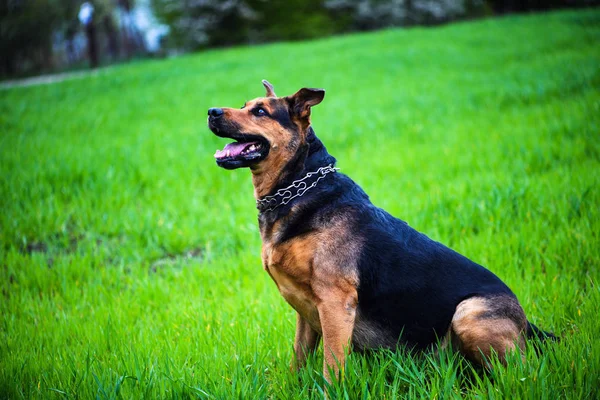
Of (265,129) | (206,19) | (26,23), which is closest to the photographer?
(265,129)

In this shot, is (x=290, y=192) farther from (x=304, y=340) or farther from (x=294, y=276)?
(x=304, y=340)

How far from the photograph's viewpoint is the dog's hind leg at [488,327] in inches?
112

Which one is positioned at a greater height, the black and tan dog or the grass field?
the black and tan dog

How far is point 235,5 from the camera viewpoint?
35.7 metres

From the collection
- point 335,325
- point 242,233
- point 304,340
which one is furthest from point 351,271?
point 242,233

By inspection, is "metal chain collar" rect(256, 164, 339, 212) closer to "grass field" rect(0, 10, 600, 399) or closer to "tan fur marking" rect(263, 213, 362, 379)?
"tan fur marking" rect(263, 213, 362, 379)

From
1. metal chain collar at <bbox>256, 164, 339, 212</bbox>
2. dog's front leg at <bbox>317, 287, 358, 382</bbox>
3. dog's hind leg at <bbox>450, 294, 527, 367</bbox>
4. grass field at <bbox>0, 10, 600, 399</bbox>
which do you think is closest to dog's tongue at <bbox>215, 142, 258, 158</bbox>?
metal chain collar at <bbox>256, 164, 339, 212</bbox>

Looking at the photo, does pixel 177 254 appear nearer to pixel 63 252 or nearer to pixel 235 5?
pixel 63 252

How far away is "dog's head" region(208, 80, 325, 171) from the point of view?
339 cm

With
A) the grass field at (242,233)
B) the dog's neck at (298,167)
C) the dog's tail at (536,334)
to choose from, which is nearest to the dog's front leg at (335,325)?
the grass field at (242,233)

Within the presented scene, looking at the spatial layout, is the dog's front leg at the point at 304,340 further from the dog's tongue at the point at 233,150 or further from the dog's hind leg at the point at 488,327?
the dog's tongue at the point at 233,150

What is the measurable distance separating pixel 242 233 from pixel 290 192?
274cm

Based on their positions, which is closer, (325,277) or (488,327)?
(488,327)

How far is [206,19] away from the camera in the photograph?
36.0m
